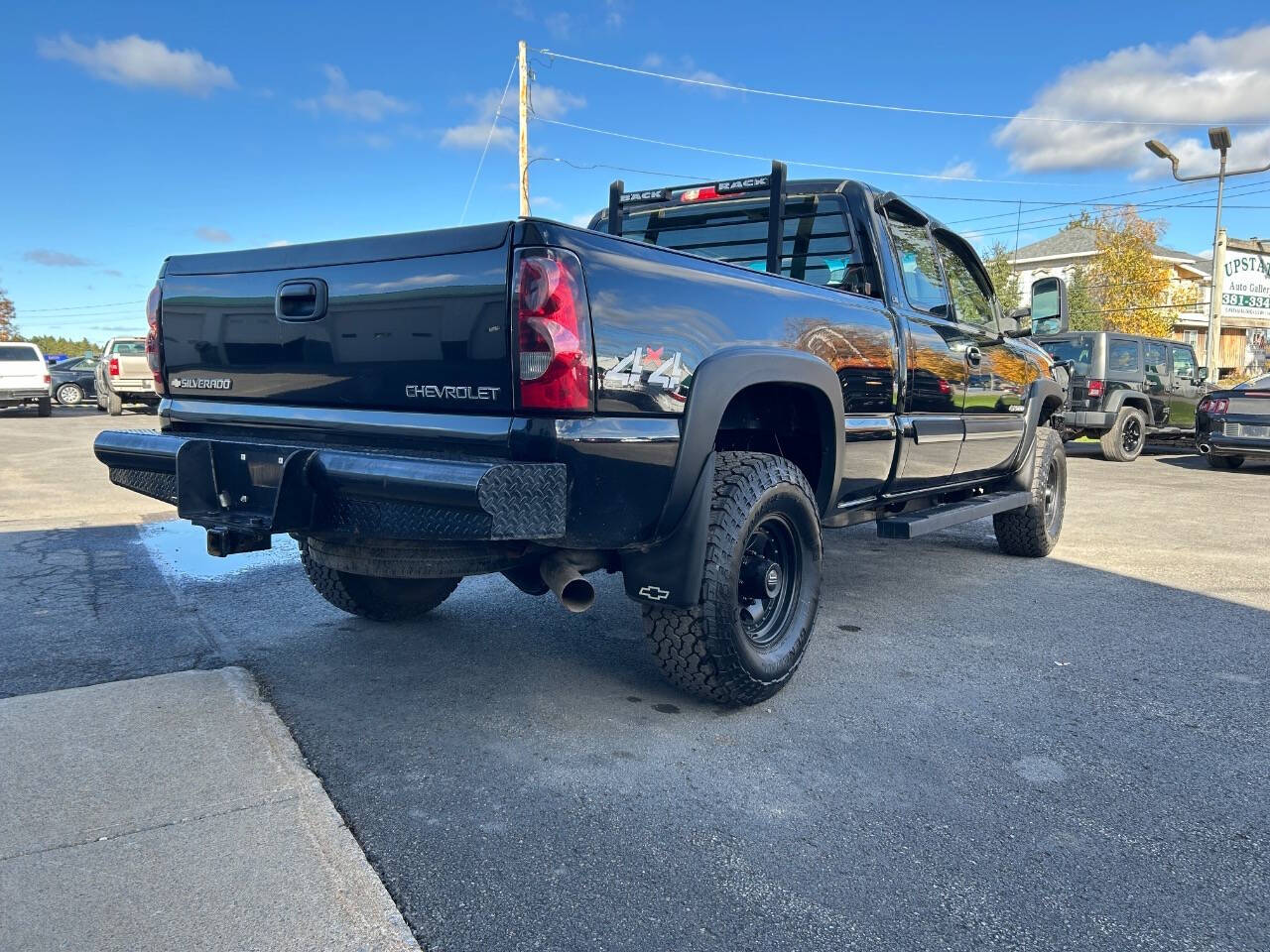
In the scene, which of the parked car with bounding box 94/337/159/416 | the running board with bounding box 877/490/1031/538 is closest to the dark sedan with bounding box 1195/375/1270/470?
the running board with bounding box 877/490/1031/538

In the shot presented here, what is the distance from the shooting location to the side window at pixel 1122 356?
43.3 feet

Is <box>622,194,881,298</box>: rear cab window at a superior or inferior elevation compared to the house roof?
inferior

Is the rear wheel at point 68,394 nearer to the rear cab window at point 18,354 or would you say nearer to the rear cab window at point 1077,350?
the rear cab window at point 18,354

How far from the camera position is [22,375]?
18875 mm

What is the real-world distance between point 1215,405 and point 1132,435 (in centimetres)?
186

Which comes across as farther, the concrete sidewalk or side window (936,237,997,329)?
side window (936,237,997,329)

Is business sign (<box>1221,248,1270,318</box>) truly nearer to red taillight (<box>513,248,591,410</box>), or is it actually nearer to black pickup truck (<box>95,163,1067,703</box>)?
black pickup truck (<box>95,163,1067,703</box>)

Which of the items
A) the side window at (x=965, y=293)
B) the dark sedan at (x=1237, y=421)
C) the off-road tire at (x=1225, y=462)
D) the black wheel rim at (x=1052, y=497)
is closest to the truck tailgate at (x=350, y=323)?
the side window at (x=965, y=293)

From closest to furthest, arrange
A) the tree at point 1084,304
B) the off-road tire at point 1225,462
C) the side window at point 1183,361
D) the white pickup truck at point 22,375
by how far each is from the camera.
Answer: the off-road tire at point 1225,462 < the side window at point 1183,361 < the white pickup truck at point 22,375 < the tree at point 1084,304

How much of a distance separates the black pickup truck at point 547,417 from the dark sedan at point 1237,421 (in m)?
9.47

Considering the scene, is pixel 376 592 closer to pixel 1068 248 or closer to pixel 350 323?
pixel 350 323

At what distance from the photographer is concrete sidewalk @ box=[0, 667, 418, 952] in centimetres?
196

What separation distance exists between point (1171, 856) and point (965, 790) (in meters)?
0.53

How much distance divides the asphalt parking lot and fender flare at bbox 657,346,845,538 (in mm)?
839
